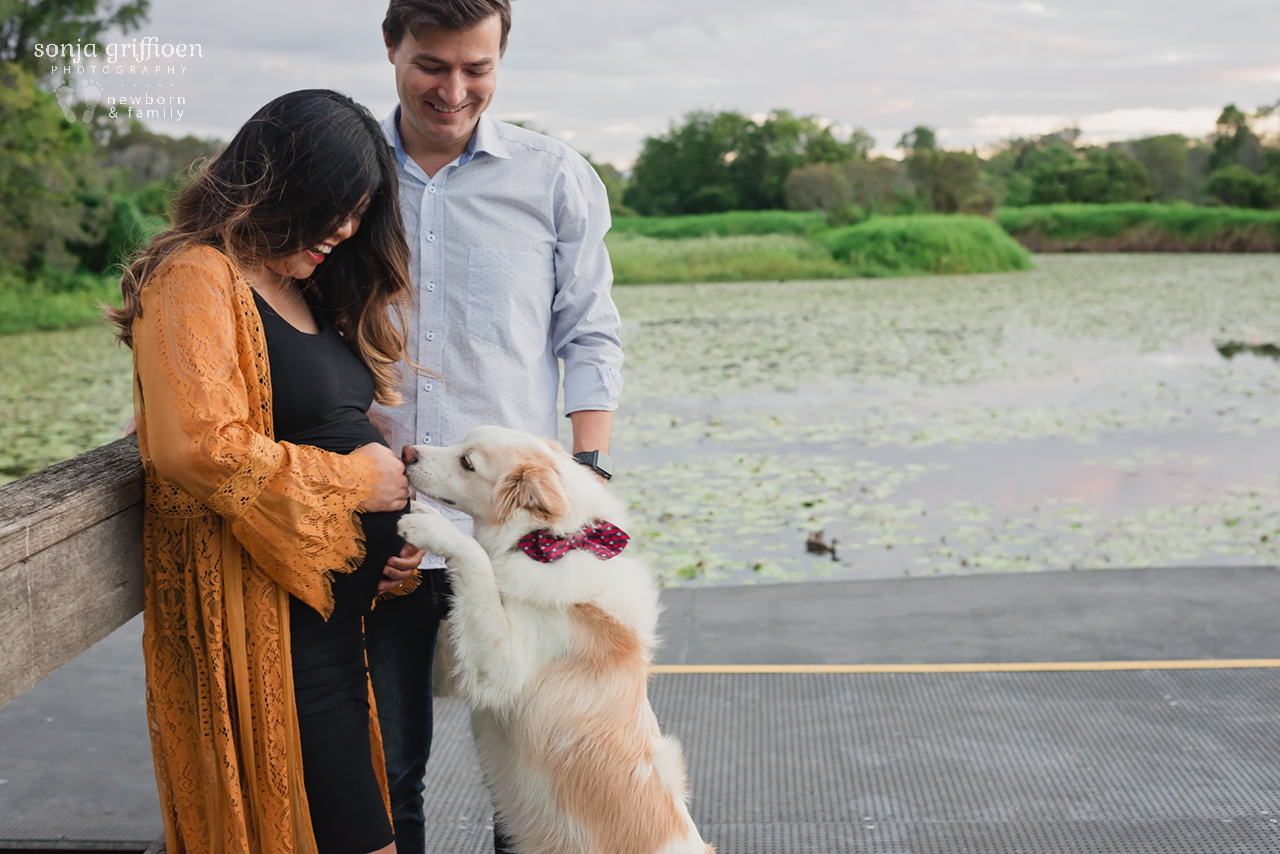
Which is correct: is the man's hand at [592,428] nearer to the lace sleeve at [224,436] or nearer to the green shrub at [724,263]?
the lace sleeve at [224,436]

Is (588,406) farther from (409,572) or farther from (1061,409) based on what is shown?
(1061,409)

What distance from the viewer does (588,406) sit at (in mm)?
2035

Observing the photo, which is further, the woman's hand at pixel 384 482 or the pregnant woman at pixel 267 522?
the woman's hand at pixel 384 482

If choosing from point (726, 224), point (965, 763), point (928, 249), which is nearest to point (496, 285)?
point (965, 763)

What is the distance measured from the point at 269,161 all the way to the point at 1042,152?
128ft

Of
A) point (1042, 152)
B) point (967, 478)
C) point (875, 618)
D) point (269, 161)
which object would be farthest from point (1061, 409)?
point (1042, 152)

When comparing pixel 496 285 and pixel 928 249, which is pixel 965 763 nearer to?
pixel 496 285

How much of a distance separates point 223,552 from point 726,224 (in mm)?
29098

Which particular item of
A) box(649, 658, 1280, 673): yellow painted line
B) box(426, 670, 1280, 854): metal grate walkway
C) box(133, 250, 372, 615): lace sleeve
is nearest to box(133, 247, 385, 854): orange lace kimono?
box(133, 250, 372, 615): lace sleeve

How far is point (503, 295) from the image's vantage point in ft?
6.33

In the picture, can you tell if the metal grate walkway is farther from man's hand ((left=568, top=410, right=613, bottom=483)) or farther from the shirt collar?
the shirt collar

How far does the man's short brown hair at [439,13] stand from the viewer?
1.73 meters

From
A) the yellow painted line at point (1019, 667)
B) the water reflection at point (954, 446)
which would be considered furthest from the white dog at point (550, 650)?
the water reflection at point (954, 446)

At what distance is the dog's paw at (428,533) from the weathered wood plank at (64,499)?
442 millimetres
